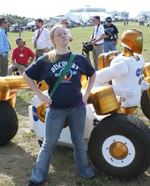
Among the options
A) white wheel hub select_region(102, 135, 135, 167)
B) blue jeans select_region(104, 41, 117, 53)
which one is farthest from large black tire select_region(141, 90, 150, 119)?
blue jeans select_region(104, 41, 117, 53)

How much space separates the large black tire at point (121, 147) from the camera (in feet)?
11.0

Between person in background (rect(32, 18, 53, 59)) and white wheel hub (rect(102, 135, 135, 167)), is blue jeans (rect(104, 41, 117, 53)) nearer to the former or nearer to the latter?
person in background (rect(32, 18, 53, 59))

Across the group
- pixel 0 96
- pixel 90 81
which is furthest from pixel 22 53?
pixel 90 81

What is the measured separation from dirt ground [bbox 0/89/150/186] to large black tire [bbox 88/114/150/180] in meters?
0.15

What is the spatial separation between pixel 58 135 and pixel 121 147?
67cm

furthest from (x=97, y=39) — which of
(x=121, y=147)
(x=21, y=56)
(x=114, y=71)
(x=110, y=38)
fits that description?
(x=121, y=147)

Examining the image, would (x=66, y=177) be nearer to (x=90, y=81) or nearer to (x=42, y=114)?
(x=42, y=114)

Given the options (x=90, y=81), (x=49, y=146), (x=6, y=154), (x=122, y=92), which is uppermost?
(x=90, y=81)

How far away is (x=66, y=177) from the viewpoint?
3.64m

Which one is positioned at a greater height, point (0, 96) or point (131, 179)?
point (0, 96)

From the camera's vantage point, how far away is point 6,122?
4297mm

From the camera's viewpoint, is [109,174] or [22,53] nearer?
[109,174]

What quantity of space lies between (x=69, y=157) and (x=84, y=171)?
62cm

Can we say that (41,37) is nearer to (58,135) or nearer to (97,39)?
(97,39)
